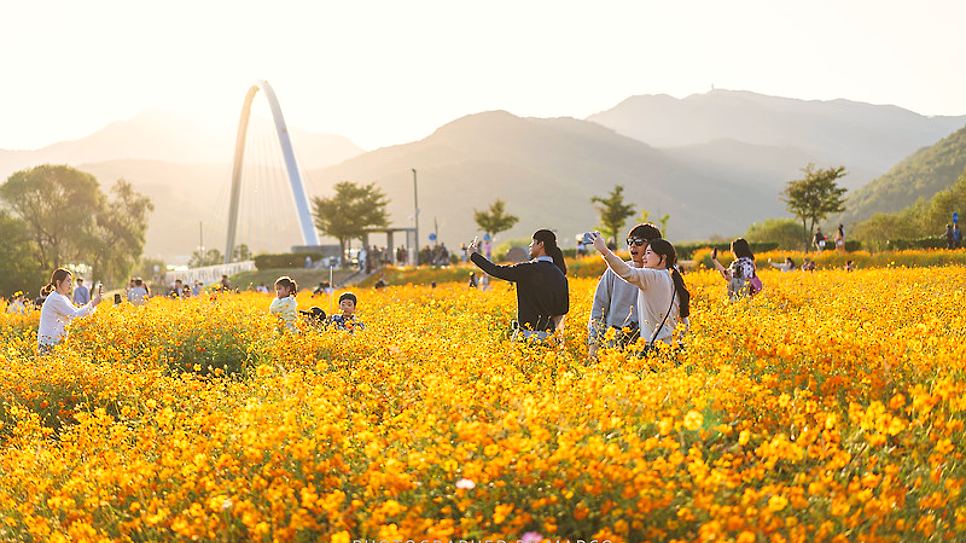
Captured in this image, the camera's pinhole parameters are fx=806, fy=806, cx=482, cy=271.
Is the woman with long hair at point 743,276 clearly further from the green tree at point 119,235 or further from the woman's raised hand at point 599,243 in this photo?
the green tree at point 119,235

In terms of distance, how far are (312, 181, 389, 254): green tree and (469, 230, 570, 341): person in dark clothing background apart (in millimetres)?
55446

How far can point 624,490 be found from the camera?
344 centimetres

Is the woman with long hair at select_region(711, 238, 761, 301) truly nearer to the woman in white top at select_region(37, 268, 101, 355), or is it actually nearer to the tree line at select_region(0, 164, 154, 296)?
the woman in white top at select_region(37, 268, 101, 355)

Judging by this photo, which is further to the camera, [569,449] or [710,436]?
[710,436]

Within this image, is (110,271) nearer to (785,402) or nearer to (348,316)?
(348,316)

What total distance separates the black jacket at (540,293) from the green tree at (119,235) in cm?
6303

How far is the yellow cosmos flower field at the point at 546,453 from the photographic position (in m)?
3.39

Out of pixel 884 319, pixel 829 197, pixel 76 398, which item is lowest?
pixel 76 398

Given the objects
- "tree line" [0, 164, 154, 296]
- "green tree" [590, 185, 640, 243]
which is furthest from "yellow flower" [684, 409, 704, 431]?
"tree line" [0, 164, 154, 296]

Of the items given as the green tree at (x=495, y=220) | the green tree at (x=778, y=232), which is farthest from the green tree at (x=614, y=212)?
the green tree at (x=778, y=232)

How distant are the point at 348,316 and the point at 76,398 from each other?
3184 millimetres

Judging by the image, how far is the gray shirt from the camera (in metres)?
7.33

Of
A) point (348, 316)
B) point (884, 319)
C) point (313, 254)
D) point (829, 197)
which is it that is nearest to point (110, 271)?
point (313, 254)

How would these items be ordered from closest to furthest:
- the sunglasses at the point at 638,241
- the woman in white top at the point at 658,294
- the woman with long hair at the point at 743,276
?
the woman in white top at the point at 658,294
the sunglasses at the point at 638,241
the woman with long hair at the point at 743,276
